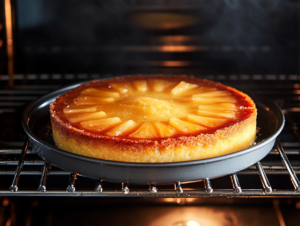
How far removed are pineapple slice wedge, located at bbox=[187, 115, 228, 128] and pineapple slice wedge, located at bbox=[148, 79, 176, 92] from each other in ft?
1.51

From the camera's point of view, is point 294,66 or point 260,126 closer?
point 260,126

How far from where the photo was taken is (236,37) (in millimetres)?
2516

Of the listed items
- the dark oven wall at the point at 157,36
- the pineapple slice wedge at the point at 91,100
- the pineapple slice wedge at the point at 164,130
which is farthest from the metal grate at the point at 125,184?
the pineapple slice wedge at the point at 91,100

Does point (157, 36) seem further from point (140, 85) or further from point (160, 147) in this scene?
point (160, 147)

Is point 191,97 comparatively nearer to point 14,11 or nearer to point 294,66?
point 294,66

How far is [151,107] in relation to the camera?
1.71m

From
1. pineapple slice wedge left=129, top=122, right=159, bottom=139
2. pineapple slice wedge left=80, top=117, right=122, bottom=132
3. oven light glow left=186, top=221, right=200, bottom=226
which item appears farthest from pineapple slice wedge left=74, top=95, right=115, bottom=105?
oven light glow left=186, top=221, right=200, bottom=226

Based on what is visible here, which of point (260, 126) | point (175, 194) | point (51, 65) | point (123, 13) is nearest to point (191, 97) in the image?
point (260, 126)

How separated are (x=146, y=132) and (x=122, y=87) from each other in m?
0.63

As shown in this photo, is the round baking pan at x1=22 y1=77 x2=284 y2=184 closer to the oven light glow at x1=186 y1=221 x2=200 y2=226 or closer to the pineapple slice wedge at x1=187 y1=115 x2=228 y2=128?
the pineapple slice wedge at x1=187 y1=115 x2=228 y2=128

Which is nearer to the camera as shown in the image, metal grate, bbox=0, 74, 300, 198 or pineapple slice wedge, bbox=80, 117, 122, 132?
metal grate, bbox=0, 74, 300, 198

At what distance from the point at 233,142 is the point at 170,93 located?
0.55 meters

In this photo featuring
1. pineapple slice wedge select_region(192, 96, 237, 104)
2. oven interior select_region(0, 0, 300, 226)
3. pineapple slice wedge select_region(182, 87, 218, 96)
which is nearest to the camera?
pineapple slice wedge select_region(192, 96, 237, 104)

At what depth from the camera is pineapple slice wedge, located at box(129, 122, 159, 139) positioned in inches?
57.8
